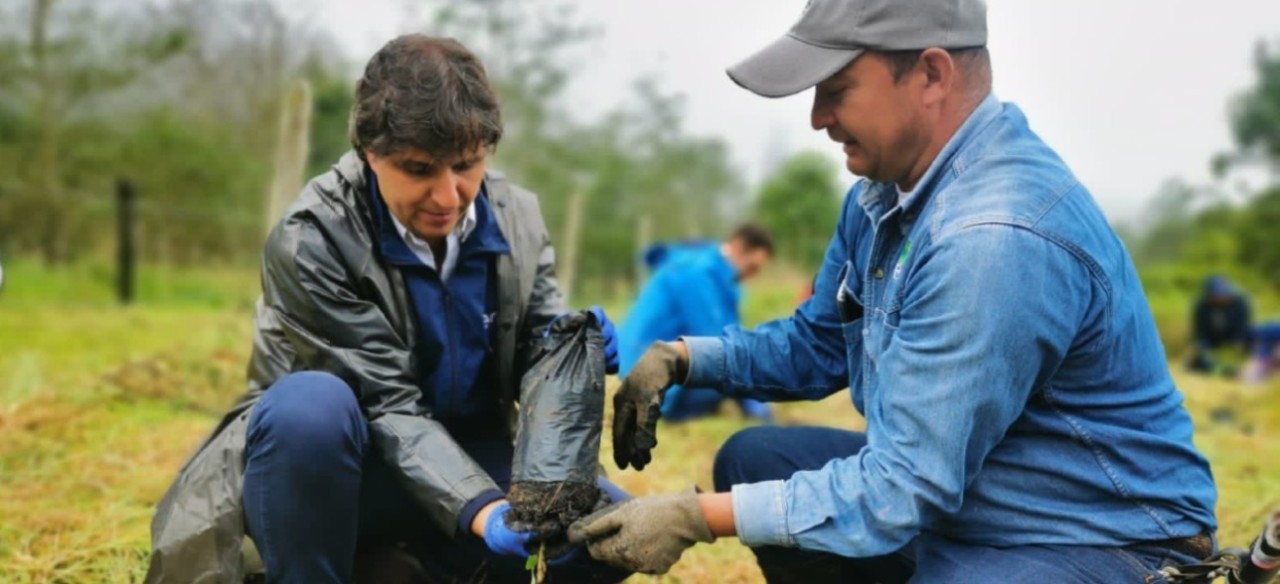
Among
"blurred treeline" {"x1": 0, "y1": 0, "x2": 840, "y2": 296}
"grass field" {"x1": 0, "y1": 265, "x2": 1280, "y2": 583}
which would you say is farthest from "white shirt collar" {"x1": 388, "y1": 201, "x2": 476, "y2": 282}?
"blurred treeline" {"x1": 0, "y1": 0, "x2": 840, "y2": 296}

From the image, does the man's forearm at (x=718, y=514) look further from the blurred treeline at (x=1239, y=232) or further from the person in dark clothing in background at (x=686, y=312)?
the blurred treeline at (x=1239, y=232)

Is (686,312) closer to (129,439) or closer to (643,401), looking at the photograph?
(129,439)

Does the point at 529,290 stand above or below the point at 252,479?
above

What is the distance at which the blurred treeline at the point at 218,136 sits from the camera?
14.2m

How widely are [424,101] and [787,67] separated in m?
0.68

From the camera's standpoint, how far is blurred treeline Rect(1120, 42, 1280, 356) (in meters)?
19.9

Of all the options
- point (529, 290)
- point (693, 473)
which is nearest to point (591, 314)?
point (529, 290)

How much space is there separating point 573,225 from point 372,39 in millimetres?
9958

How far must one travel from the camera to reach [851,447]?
2355mm

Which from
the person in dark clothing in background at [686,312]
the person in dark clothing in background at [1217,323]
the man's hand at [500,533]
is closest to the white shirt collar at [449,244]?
the man's hand at [500,533]

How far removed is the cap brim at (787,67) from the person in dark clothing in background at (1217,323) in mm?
11770

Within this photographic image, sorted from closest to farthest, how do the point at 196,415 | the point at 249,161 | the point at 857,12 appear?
1. the point at 857,12
2. the point at 196,415
3. the point at 249,161

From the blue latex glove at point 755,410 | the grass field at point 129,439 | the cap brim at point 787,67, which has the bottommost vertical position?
the blue latex glove at point 755,410

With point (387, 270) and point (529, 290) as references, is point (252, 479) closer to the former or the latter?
point (387, 270)
